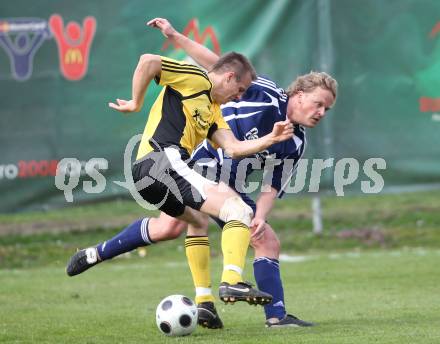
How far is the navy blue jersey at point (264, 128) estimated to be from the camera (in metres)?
7.77

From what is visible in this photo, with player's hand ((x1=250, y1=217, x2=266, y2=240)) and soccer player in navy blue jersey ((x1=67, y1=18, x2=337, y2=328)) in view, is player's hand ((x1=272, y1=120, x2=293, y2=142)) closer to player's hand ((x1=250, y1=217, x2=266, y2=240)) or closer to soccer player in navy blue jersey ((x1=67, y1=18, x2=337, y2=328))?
soccer player in navy blue jersey ((x1=67, y1=18, x2=337, y2=328))

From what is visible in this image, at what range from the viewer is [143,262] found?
42.4ft

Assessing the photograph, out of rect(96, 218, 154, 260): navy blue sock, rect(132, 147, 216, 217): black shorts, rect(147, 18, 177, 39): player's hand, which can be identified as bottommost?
rect(96, 218, 154, 260): navy blue sock

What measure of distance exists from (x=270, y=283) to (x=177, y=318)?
1.05 m

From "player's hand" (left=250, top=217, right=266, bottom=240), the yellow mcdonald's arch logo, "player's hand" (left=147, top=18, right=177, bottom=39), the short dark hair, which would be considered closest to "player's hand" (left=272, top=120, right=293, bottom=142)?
the short dark hair

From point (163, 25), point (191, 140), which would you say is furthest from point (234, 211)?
point (163, 25)

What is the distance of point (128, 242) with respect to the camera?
7.82 m

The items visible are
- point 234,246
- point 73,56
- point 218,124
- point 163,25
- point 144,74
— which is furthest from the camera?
point 73,56

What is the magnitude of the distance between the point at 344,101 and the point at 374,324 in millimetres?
5867

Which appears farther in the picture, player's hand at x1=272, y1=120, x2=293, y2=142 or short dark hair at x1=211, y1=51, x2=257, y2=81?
short dark hair at x1=211, y1=51, x2=257, y2=81

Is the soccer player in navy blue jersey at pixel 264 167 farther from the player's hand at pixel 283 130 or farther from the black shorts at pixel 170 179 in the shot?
the player's hand at pixel 283 130

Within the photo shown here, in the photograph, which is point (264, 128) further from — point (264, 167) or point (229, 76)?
point (229, 76)

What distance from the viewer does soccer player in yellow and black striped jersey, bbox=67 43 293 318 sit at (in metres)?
6.73

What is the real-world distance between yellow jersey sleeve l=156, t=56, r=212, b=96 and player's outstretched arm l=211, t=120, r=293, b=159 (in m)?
0.40
